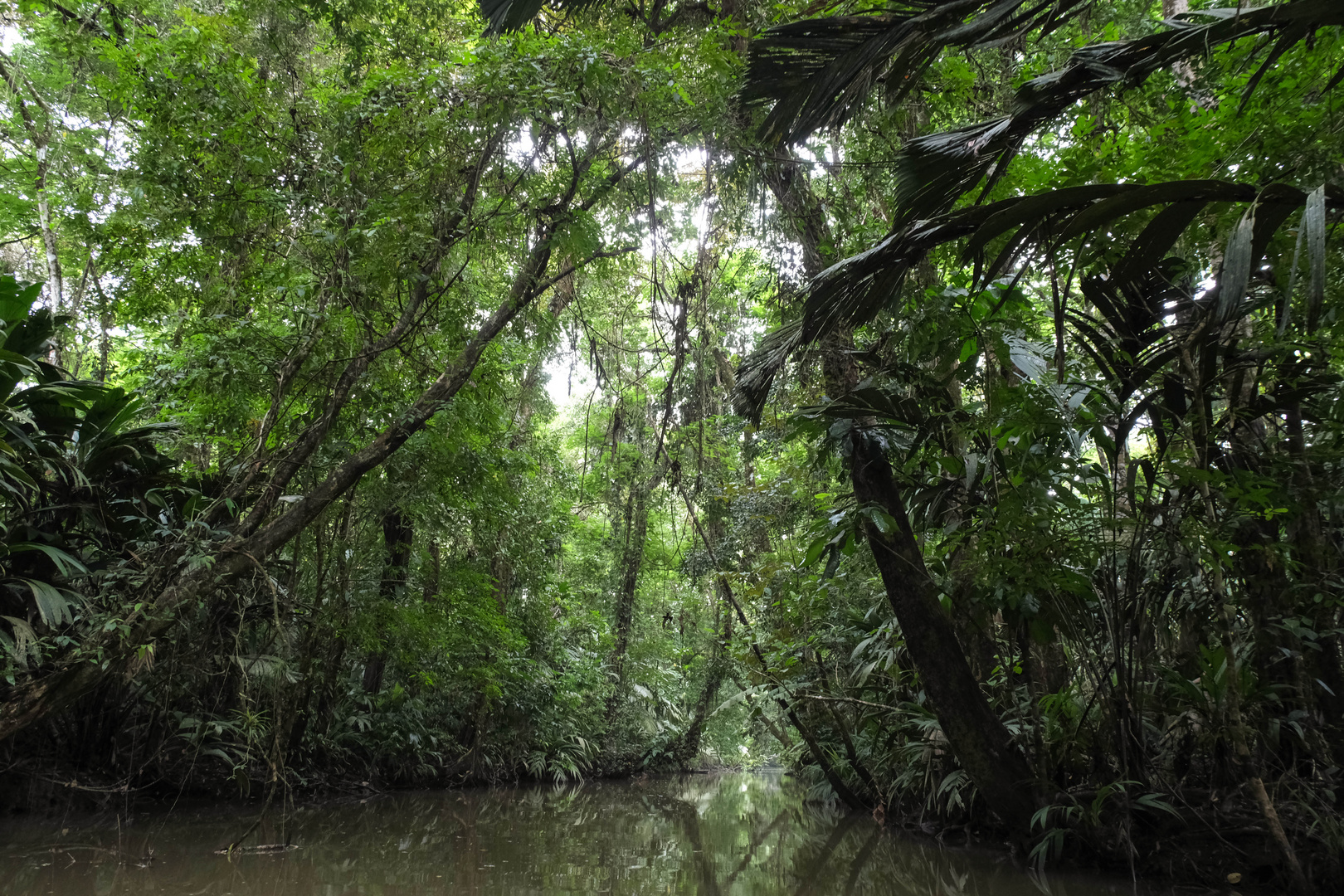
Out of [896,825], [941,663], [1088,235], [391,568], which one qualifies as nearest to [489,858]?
[941,663]

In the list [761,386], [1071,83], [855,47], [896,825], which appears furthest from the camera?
[896,825]

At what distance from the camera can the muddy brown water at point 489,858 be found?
2.94 meters

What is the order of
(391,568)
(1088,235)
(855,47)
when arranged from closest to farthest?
(1088,235) < (855,47) < (391,568)

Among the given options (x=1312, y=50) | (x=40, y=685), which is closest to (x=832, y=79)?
(x=1312, y=50)

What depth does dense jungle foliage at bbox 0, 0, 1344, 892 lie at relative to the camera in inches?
103

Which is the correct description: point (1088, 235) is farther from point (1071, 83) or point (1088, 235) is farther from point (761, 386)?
point (761, 386)

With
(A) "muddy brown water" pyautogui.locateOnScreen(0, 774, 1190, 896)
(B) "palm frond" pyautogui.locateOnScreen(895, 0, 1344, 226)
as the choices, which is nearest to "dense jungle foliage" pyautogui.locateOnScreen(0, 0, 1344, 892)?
(B) "palm frond" pyautogui.locateOnScreen(895, 0, 1344, 226)

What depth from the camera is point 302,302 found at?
4.44m

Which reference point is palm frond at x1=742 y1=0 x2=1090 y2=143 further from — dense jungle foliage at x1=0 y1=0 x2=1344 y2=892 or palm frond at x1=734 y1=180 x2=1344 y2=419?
palm frond at x1=734 y1=180 x2=1344 y2=419

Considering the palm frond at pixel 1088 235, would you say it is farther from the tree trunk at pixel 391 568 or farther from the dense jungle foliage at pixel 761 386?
the tree trunk at pixel 391 568

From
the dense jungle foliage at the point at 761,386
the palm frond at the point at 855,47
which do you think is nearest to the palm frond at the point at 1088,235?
the dense jungle foliage at the point at 761,386

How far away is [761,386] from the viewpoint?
11.0 feet

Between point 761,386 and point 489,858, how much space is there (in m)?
2.71

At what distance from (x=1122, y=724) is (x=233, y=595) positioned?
4647 millimetres
